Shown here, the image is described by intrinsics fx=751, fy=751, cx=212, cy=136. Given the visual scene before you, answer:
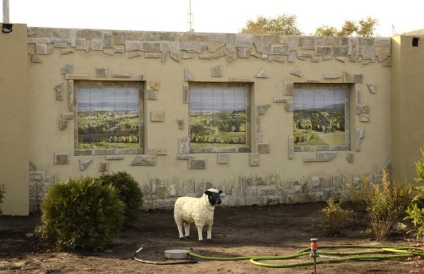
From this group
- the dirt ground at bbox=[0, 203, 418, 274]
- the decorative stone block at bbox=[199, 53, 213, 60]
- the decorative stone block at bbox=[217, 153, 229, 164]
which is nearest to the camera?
the dirt ground at bbox=[0, 203, 418, 274]

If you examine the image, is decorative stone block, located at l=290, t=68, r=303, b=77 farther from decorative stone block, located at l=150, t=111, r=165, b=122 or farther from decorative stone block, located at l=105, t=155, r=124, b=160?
decorative stone block, located at l=105, t=155, r=124, b=160

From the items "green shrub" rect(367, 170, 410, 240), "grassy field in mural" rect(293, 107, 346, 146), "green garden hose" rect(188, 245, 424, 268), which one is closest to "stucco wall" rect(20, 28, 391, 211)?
"grassy field in mural" rect(293, 107, 346, 146)

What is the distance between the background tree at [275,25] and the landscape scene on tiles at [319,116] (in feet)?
76.7

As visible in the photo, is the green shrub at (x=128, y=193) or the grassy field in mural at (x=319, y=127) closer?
the green shrub at (x=128, y=193)

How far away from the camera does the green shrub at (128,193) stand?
12.3 meters

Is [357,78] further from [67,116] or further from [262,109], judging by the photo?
[67,116]

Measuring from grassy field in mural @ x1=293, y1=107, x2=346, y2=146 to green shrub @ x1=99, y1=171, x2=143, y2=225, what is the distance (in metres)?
4.65

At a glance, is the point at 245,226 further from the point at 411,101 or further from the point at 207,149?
the point at 411,101

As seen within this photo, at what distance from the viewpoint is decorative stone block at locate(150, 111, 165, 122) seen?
14930mm

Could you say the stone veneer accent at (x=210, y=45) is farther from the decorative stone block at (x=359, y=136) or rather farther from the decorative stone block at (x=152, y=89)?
the decorative stone block at (x=359, y=136)

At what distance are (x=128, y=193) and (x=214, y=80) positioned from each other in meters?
3.79

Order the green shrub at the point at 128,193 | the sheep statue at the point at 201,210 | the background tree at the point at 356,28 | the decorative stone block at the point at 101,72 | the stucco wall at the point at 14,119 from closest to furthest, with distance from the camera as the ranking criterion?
the sheep statue at the point at 201,210, the green shrub at the point at 128,193, the stucco wall at the point at 14,119, the decorative stone block at the point at 101,72, the background tree at the point at 356,28

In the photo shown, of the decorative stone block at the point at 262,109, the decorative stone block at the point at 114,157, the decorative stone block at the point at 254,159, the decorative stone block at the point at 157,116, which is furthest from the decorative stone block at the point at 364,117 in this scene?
the decorative stone block at the point at 114,157

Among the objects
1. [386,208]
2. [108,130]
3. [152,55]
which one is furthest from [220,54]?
[386,208]
